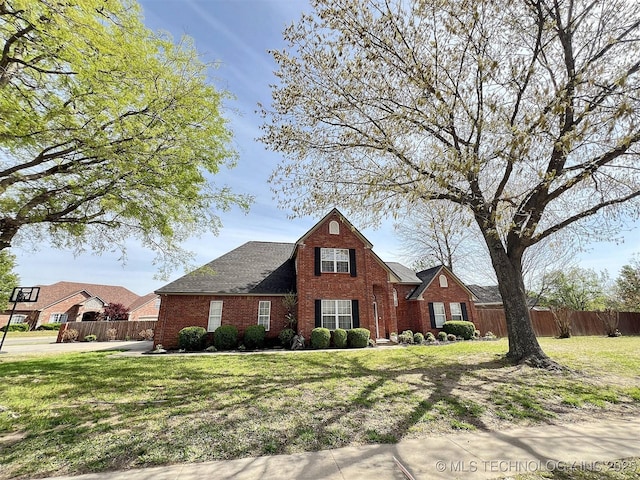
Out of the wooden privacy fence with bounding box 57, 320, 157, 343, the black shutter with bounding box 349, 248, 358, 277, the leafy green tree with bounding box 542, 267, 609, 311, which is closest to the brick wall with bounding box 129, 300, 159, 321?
the wooden privacy fence with bounding box 57, 320, 157, 343

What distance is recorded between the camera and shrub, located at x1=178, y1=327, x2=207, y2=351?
13.2m

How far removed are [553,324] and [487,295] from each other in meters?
6.38

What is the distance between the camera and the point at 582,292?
31641mm

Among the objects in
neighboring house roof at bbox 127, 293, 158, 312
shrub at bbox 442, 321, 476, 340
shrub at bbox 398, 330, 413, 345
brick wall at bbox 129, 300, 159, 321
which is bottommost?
shrub at bbox 398, 330, 413, 345

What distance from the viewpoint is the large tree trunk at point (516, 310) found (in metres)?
7.92

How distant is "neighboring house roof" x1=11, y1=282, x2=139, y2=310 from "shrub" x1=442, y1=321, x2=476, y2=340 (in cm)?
4169

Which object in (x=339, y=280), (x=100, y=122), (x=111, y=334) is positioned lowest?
(x=111, y=334)

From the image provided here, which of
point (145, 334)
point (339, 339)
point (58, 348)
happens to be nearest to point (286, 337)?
point (339, 339)

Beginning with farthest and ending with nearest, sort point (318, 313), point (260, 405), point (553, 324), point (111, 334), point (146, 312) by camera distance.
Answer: point (146, 312) < point (111, 334) < point (553, 324) < point (318, 313) < point (260, 405)

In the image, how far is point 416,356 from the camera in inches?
407

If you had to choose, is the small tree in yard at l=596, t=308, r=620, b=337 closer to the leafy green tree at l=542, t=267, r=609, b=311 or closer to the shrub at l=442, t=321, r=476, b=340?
the shrub at l=442, t=321, r=476, b=340

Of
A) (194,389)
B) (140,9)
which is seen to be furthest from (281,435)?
(140,9)

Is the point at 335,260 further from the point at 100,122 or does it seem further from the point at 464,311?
the point at 100,122

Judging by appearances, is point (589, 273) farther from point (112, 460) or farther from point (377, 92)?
point (112, 460)
